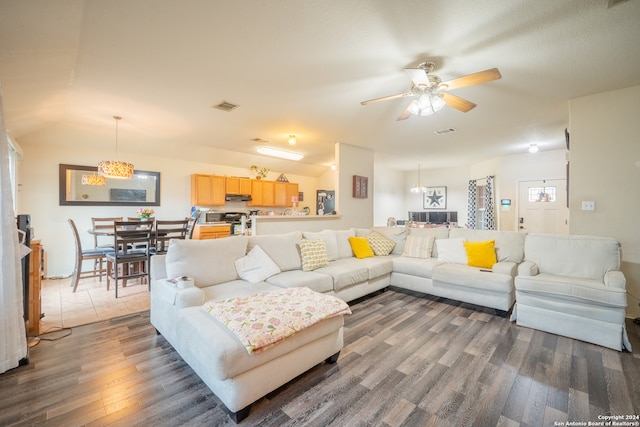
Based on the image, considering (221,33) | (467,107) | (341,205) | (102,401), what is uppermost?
(221,33)

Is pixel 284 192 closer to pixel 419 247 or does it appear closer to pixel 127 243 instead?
pixel 127 243

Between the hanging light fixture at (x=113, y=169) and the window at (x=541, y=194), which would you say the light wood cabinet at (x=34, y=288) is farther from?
the window at (x=541, y=194)

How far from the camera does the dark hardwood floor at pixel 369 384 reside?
160 cm

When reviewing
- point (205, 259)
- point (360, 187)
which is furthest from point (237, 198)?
point (205, 259)

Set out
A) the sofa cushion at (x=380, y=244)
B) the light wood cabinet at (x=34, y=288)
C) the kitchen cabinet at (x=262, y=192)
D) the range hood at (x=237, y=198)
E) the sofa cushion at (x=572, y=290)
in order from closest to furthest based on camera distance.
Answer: the sofa cushion at (x=572, y=290) < the light wood cabinet at (x=34, y=288) < the sofa cushion at (x=380, y=244) < the range hood at (x=237, y=198) < the kitchen cabinet at (x=262, y=192)

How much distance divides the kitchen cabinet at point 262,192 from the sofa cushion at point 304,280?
13.0 ft

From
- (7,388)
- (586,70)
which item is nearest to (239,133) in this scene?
(7,388)

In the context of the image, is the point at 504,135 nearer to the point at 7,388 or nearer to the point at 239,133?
the point at 239,133

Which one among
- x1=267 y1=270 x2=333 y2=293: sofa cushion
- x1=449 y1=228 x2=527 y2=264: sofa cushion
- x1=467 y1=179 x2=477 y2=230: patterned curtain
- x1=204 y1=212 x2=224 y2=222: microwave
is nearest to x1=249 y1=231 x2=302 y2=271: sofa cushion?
x1=267 y1=270 x2=333 y2=293: sofa cushion

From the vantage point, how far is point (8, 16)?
5.24 ft

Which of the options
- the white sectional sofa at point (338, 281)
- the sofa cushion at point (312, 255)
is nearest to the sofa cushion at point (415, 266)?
the white sectional sofa at point (338, 281)

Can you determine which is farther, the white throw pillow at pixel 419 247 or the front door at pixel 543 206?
the front door at pixel 543 206

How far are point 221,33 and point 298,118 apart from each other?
1.96 m

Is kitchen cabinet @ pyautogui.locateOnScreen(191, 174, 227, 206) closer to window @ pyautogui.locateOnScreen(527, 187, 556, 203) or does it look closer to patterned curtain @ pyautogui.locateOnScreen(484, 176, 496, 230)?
patterned curtain @ pyautogui.locateOnScreen(484, 176, 496, 230)
